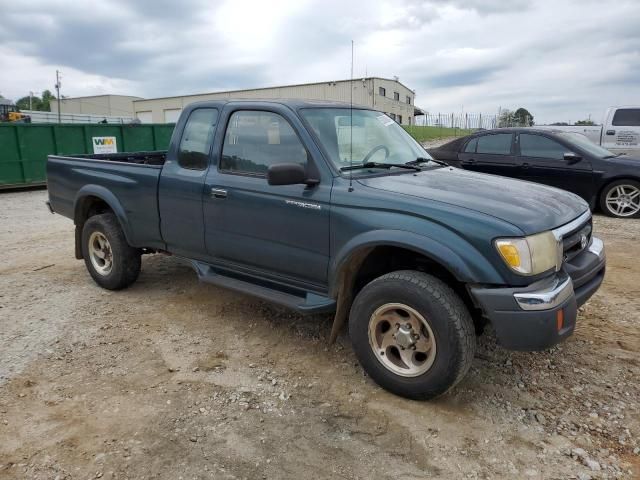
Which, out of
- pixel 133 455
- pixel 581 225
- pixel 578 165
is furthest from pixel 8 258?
pixel 578 165

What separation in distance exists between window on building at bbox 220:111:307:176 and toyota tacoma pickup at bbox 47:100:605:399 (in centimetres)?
1

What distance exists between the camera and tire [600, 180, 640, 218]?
28.4 ft

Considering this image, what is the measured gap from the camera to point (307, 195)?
3.54 metres

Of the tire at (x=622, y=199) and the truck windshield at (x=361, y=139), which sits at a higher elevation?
the truck windshield at (x=361, y=139)

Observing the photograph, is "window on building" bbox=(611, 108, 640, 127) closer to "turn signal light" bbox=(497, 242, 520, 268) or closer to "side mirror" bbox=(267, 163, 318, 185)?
"turn signal light" bbox=(497, 242, 520, 268)

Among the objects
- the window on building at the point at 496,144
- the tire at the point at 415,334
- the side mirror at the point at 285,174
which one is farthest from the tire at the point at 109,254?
the window on building at the point at 496,144

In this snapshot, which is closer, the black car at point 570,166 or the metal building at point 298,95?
the black car at point 570,166

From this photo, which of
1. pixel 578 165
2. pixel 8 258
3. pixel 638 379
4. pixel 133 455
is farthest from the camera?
pixel 578 165

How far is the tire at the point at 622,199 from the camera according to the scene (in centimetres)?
865

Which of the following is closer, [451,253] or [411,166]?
[451,253]

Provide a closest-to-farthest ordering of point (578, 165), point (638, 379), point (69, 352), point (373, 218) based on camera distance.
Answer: point (373, 218)
point (638, 379)
point (69, 352)
point (578, 165)

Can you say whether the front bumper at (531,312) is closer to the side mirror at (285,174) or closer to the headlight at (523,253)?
the headlight at (523,253)

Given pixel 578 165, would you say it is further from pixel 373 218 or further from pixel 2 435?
pixel 2 435

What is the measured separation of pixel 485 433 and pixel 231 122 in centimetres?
293
